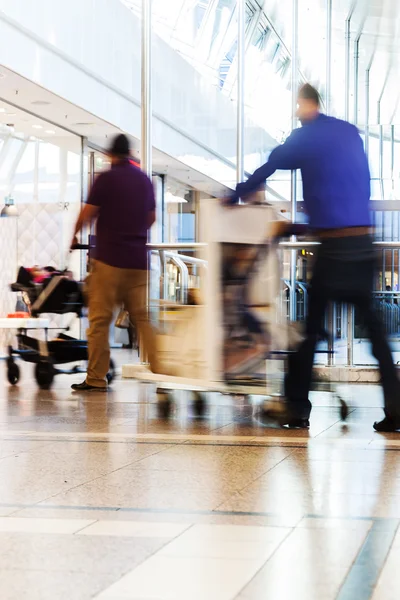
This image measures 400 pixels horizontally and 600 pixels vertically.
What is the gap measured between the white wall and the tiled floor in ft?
24.9

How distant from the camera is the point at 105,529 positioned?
2.70m

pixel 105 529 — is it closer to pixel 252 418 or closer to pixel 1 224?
pixel 252 418

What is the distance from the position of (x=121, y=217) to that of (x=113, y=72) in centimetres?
861

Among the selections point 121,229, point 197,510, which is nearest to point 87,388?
point 121,229

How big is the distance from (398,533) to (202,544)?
0.51 meters

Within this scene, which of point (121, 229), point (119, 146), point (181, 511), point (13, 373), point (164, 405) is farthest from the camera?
point (13, 373)

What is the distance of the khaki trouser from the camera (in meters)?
6.40

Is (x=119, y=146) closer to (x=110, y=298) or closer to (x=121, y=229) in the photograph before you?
(x=121, y=229)

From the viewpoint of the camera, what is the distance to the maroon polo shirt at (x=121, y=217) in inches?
255

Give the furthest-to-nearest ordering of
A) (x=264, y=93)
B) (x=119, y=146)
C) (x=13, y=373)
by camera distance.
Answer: (x=264, y=93) → (x=13, y=373) → (x=119, y=146)

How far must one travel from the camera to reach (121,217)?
21.3 ft

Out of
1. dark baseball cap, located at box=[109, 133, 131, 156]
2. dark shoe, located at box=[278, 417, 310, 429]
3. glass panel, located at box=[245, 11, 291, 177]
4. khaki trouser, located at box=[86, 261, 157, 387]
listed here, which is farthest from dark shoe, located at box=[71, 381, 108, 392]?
glass panel, located at box=[245, 11, 291, 177]

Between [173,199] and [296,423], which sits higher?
[173,199]

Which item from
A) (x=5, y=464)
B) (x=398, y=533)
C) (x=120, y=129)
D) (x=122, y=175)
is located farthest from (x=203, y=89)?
(x=398, y=533)
